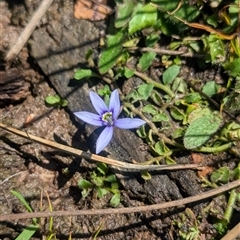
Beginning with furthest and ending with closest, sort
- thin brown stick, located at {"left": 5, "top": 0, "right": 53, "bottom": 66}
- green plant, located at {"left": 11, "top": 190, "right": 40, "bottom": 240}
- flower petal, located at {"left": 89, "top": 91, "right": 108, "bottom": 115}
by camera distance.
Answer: thin brown stick, located at {"left": 5, "top": 0, "right": 53, "bottom": 66}, green plant, located at {"left": 11, "top": 190, "right": 40, "bottom": 240}, flower petal, located at {"left": 89, "top": 91, "right": 108, "bottom": 115}

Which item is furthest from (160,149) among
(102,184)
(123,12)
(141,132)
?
(123,12)

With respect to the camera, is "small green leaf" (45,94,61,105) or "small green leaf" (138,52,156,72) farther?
"small green leaf" (45,94,61,105)

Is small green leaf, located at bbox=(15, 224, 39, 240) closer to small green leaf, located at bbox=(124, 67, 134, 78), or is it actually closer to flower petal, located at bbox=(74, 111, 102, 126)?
flower petal, located at bbox=(74, 111, 102, 126)

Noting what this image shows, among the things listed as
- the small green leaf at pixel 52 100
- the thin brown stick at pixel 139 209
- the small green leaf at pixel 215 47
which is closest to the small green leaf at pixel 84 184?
the thin brown stick at pixel 139 209

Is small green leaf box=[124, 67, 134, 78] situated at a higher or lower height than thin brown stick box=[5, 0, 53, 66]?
lower

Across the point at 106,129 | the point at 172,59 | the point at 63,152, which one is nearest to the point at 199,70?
the point at 172,59

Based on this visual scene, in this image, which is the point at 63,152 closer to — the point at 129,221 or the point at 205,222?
the point at 129,221

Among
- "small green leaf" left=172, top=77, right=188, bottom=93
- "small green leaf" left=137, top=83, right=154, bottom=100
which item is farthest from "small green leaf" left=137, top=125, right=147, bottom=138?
"small green leaf" left=172, top=77, right=188, bottom=93

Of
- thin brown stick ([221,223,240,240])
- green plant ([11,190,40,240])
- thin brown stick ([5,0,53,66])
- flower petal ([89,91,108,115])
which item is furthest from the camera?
thin brown stick ([5,0,53,66])
